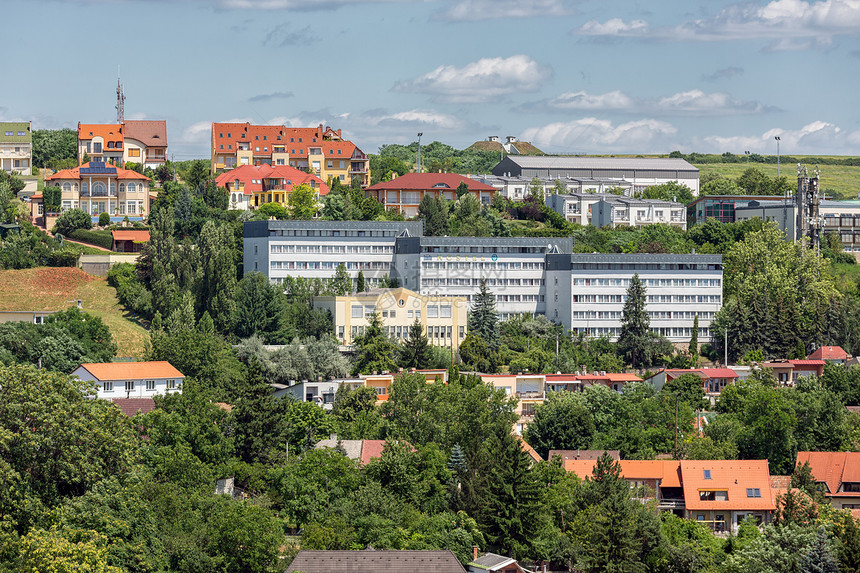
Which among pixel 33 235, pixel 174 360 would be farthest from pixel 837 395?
pixel 33 235

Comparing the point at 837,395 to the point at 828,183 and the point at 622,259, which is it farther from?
the point at 828,183

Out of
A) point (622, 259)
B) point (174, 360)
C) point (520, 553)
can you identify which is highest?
point (622, 259)

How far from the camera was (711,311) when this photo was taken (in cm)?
10281

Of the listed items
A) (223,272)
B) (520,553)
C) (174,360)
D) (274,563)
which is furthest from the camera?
(223,272)

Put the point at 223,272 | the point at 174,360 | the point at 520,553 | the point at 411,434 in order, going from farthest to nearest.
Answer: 1. the point at 223,272
2. the point at 174,360
3. the point at 411,434
4. the point at 520,553

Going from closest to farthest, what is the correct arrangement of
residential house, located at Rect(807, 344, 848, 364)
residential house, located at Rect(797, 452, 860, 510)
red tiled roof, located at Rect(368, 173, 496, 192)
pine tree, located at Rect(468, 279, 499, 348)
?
residential house, located at Rect(797, 452, 860, 510) < pine tree, located at Rect(468, 279, 499, 348) < residential house, located at Rect(807, 344, 848, 364) < red tiled roof, located at Rect(368, 173, 496, 192)

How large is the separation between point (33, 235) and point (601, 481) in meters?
56.0

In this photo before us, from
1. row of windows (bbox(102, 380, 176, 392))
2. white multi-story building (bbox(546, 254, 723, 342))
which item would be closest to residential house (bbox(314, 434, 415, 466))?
row of windows (bbox(102, 380, 176, 392))

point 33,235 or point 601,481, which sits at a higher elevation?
point 33,235

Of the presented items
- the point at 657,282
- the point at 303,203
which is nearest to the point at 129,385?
the point at 303,203

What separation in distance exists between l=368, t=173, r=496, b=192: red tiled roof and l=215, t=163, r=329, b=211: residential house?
6309 mm

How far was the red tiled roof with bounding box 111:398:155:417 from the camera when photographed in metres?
73.5

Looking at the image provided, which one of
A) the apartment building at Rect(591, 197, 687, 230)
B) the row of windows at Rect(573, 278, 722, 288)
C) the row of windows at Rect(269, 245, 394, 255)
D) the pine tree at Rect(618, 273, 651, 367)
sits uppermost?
the apartment building at Rect(591, 197, 687, 230)

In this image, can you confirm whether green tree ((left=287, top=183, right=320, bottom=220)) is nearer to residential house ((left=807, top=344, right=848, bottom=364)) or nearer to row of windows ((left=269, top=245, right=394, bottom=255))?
row of windows ((left=269, top=245, right=394, bottom=255))
